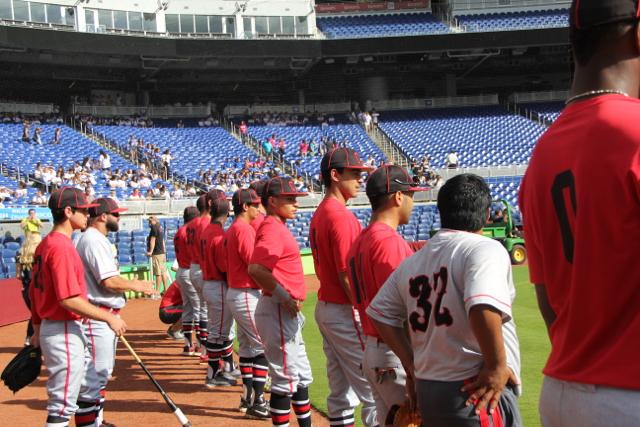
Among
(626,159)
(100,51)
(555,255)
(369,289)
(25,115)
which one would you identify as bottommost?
(369,289)

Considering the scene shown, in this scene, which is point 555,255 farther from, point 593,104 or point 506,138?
point 506,138

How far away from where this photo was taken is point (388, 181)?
446 cm

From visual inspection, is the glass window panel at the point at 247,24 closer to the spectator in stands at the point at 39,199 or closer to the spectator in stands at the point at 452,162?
the spectator in stands at the point at 452,162

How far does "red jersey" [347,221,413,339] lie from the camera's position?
4199 millimetres

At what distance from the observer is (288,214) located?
664cm

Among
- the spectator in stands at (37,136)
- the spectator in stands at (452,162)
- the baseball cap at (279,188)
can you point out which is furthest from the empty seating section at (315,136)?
the baseball cap at (279,188)

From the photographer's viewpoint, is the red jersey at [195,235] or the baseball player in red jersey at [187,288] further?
the baseball player in red jersey at [187,288]

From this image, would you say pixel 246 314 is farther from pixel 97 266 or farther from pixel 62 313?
Answer: pixel 62 313

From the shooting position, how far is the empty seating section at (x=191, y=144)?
105ft

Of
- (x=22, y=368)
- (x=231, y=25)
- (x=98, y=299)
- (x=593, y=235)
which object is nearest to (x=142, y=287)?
(x=98, y=299)

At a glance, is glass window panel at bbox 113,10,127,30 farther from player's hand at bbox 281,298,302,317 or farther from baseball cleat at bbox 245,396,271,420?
player's hand at bbox 281,298,302,317

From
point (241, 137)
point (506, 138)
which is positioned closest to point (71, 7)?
point (241, 137)

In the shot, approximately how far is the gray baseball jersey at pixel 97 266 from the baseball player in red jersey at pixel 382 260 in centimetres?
248

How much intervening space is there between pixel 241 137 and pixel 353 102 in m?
8.10
